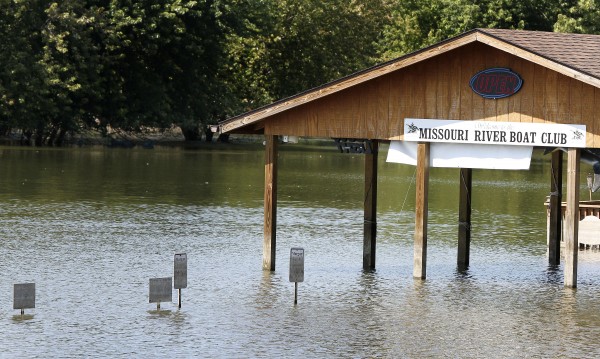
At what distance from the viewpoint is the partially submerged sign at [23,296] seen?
20031mm

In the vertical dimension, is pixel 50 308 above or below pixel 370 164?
below

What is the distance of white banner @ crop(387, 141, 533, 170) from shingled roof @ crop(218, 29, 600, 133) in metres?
1.68

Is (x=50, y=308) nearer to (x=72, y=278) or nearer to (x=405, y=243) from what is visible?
(x=72, y=278)

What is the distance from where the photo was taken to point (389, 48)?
95.3 m

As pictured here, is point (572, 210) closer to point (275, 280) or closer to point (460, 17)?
point (275, 280)

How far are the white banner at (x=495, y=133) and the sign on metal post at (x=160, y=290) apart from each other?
19.7ft

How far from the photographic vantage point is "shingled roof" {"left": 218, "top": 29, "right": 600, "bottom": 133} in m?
22.4

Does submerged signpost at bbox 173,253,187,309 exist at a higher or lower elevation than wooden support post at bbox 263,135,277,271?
lower

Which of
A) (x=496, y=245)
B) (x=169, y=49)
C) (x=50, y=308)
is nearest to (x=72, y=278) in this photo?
(x=50, y=308)

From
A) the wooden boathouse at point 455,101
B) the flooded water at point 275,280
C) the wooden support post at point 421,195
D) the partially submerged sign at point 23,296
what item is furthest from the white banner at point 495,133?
the partially submerged sign at point 23,296

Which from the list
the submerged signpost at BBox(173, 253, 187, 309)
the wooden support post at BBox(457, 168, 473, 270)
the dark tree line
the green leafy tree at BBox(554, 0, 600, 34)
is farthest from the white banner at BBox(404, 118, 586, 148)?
the green leafy tree at BBox(554, 0, 600, 34)

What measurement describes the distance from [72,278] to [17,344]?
21.7 ft

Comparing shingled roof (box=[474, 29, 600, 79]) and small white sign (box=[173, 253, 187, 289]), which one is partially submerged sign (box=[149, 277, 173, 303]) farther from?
shingled roof (box=[474, 29, 600, 79])

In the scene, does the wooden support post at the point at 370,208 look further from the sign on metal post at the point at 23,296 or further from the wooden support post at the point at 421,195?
the sign on metal post at the point at 23,296
